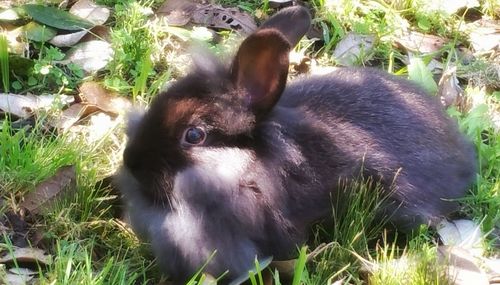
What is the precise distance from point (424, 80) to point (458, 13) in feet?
2.78

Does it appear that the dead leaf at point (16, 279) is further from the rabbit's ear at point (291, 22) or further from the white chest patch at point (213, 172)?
the rabbit's ear at point (291, 22)

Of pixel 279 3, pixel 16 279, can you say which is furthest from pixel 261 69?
pixel 279 3

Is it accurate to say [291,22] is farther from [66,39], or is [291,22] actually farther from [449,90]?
[66,39]

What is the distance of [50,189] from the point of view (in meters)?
3.27

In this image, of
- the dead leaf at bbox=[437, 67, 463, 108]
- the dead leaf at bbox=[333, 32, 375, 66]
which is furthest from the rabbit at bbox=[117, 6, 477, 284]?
the dead leaf at bbox=[333, 32, 375, 66]

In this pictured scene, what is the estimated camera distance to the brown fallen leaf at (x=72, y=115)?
365cm

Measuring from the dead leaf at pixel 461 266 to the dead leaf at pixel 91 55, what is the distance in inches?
70.9

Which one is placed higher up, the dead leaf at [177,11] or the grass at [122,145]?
the dead leaf at [177,11]

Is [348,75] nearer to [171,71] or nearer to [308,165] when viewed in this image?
[308,165]

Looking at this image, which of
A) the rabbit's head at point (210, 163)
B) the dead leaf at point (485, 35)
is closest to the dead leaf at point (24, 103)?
the rabbit's head at point (210, 163)

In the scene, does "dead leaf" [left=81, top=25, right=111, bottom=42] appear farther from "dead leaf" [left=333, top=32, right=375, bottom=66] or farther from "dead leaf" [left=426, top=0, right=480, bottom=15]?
"dead leaf" [left=426, top=0, right=480, bottom=15]

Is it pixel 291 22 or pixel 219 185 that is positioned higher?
pixel 291 22

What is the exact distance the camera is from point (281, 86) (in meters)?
2.98

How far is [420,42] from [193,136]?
6.26 ft
